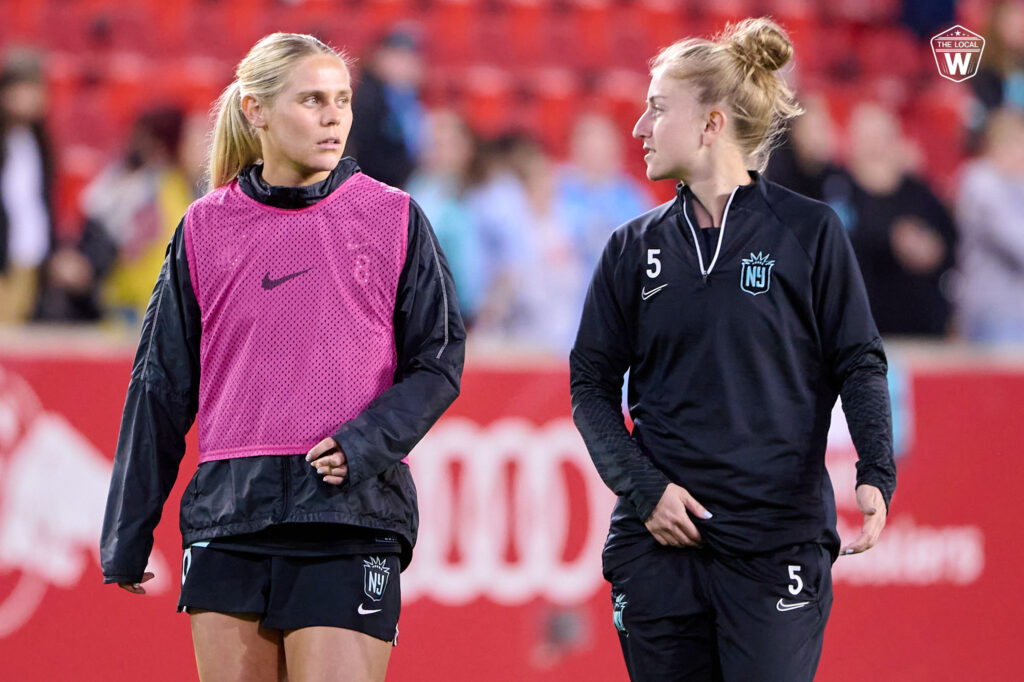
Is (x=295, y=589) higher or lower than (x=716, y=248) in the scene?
lower

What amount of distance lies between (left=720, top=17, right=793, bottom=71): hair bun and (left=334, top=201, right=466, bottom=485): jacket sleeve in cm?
81

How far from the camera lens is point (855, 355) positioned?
8.86ft

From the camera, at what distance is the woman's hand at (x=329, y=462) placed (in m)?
2.52

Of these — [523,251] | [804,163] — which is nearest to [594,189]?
[523,251]

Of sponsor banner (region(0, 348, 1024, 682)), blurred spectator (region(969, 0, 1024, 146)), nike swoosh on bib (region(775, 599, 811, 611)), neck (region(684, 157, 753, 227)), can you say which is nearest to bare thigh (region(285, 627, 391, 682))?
nike swoosh on bib (region(775, 599, 811, 611))

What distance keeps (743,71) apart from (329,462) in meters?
1.28

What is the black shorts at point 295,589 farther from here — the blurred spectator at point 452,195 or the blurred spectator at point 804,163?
the blurred spectator at point 804,163

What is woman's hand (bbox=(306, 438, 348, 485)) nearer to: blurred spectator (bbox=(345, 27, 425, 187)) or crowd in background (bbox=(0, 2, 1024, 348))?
crowd in background (bbox=(0, 2, 1024, 348))

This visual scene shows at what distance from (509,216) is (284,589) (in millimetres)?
4756

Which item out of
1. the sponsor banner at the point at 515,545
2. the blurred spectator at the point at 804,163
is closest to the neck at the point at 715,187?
the sponsor banner at the point at 515,545

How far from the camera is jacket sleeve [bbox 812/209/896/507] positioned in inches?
105

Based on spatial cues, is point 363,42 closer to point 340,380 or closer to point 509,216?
point 509,216

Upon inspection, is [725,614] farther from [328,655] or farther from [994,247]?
[994,247]

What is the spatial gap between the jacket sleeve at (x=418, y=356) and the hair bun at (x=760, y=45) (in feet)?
2.67
